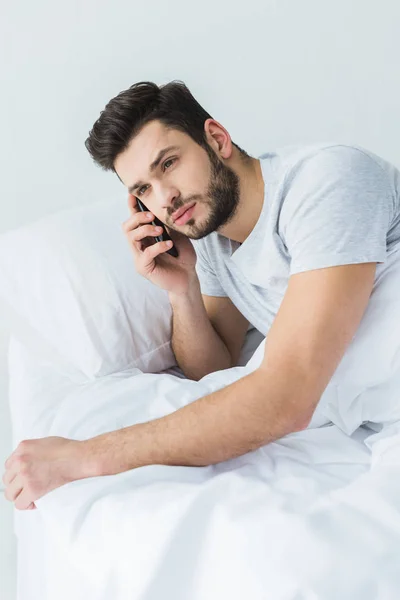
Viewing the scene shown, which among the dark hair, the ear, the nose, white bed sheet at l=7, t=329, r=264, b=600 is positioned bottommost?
white bed sheet at l=7, t=329, r=264, b=600

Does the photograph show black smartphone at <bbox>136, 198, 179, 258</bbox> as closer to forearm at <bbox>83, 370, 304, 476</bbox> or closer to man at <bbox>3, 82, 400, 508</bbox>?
man at <bbox>3, 82, 400, 508</bbox>

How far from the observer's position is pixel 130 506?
36.1 inches

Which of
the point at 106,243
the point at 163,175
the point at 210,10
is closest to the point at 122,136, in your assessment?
the point at 163,175

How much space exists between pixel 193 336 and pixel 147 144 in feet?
1.39

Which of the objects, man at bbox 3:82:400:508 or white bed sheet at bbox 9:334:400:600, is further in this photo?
man at bbox 3:82:400:508

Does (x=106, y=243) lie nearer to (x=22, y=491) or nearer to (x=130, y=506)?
(x=22, y=491)

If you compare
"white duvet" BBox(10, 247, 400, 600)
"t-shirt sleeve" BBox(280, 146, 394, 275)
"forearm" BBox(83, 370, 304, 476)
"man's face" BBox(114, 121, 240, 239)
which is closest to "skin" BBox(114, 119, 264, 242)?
"man's face" BBox(114, 121, 240, 239)

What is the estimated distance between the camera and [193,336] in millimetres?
1479

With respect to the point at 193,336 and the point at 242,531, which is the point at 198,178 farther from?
the point at 242,531

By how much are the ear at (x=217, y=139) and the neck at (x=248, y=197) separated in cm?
3

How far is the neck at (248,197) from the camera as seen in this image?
131cm

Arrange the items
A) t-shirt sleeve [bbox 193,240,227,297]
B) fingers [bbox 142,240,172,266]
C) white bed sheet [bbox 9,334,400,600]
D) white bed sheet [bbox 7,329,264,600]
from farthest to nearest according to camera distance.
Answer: t-shirt sleeve [bbox 193,240,227,297] < fingers [bbox 142,240,172,266] < white bed sheet [bbox 7,329,264,600] < white bed sheet [bbox 9,334,400,600]

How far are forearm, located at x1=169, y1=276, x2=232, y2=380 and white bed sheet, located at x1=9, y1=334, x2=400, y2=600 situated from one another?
0.41 metres

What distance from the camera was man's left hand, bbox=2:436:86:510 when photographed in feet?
3.50
